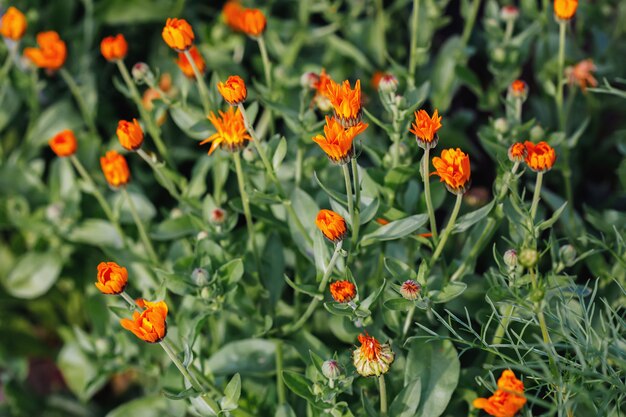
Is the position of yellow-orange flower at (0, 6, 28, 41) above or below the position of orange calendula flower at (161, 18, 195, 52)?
below

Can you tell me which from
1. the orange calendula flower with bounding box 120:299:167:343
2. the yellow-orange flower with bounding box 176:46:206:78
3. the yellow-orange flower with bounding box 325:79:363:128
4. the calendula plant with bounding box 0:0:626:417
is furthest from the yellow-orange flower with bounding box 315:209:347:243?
the yellow-orange flower with bounding box 176:46:206:78

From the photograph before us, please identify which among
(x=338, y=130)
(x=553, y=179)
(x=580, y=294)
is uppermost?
(x=338, y=130)

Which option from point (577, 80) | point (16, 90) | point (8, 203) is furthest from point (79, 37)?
point (577, 80)

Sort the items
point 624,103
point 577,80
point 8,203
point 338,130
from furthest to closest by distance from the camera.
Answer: point 624,103
point 8,203
point 577,80
point 338,130

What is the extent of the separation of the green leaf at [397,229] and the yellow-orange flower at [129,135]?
1.19 ft

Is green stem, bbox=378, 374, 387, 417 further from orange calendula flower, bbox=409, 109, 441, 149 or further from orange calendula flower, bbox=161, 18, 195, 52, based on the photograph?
orange calendula flower, bbox=161, 18, 195, 52

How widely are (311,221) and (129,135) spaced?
31cm

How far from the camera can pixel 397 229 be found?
109 cm

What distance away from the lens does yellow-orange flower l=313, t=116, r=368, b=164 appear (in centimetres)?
93

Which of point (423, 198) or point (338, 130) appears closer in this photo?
point (338, 130)

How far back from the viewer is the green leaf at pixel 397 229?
107 cm

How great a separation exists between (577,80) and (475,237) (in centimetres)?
48

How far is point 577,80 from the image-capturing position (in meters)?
1.48

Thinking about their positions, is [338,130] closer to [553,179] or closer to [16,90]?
[553,179]
